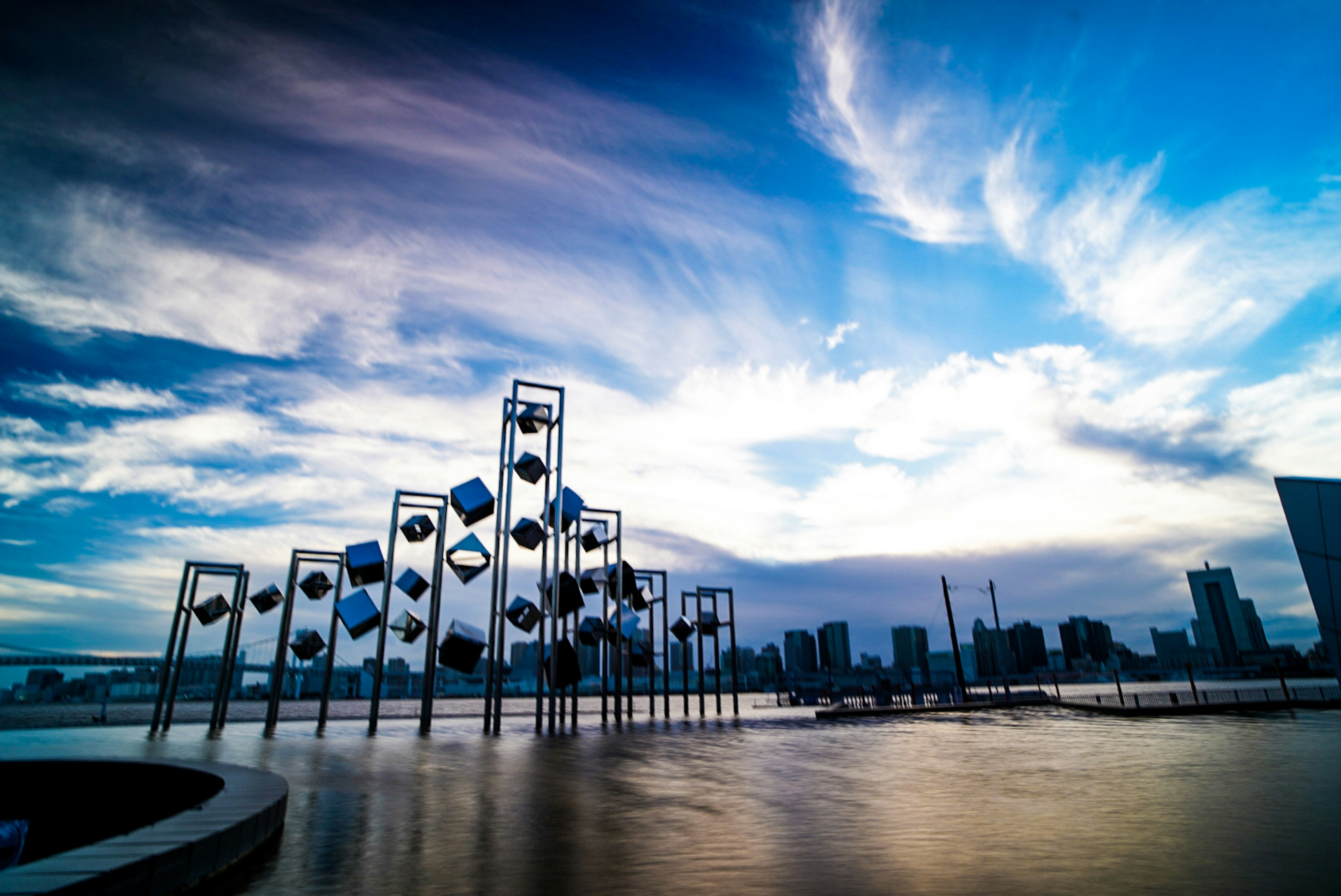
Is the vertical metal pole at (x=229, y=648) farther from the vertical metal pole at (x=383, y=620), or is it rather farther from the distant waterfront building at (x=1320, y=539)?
the distant waterfront building at (x=1320, y=539)

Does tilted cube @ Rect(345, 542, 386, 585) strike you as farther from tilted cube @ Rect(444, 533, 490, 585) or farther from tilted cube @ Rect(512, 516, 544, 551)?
tilted cube @ Rect(512, 516, 544, 551)

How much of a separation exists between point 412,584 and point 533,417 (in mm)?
6557

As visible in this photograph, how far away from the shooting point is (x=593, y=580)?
23344mm

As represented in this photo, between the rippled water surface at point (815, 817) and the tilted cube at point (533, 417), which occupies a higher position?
the tilted cube at point (533, 417)

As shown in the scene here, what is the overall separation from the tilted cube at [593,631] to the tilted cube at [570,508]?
4.51 m

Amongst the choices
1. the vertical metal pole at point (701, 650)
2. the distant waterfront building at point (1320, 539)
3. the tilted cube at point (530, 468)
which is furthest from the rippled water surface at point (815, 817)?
the vertical metal pole at point (701, 650)

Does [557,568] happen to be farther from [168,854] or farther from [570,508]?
[168,854]

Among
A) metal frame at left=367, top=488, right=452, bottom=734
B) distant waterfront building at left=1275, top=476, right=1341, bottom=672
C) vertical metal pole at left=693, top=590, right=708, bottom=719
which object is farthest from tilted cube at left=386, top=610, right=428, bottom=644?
distant waterfront building at left=1275, top=476, right=1341, bottom=672

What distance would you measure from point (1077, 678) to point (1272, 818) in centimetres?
15874

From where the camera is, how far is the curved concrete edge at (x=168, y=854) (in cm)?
325

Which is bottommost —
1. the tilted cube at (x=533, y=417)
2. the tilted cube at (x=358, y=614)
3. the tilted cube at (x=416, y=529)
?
the tilted cube at (x=358, y=614)

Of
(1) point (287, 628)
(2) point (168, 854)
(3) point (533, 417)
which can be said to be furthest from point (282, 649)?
(2) point (168, 854)

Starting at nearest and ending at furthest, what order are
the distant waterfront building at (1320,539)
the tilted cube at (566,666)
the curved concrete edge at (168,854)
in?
the curved concrete edge at (168,854), the distant waterfront building at (1320,539), the tilted cube at (566,666)

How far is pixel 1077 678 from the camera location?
136 m
